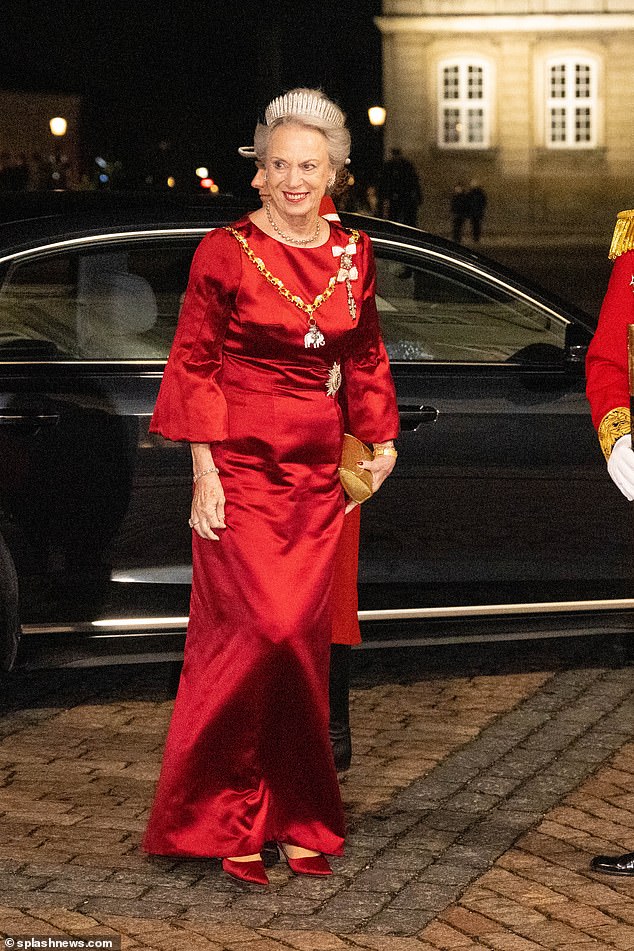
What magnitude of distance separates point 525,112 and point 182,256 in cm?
4647

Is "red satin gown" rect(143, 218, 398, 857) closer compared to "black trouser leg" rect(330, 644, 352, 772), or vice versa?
"red satin gown" rect(143, 218, 398, 857)

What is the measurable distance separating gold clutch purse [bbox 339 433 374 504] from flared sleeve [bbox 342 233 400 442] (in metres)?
0.03

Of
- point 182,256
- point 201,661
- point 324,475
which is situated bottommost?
point 201,661

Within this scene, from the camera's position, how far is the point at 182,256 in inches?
222

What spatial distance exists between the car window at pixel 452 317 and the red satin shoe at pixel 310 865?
1988 mm

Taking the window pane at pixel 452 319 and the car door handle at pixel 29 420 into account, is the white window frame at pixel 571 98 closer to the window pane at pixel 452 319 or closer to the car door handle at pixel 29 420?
the window pane at pixel 452 319

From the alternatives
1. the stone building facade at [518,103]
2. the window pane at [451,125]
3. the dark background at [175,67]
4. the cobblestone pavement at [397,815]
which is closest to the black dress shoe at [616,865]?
the cobblestone pavement at [397,815]

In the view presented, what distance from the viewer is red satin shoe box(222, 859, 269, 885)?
4.19 metres

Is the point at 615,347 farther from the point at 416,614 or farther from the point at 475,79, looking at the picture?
the point at 475,79

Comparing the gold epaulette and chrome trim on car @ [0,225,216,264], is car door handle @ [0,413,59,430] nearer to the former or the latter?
chrome trim on car @ [0,225,216,264]

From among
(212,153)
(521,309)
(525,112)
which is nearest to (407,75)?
(525,112)

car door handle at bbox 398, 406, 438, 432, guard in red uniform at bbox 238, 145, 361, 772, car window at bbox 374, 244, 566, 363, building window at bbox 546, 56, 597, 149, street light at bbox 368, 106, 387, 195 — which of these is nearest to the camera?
guard in red uniform at bbox 238, 145, 361, 772

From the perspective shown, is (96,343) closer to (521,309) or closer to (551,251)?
(521,309)

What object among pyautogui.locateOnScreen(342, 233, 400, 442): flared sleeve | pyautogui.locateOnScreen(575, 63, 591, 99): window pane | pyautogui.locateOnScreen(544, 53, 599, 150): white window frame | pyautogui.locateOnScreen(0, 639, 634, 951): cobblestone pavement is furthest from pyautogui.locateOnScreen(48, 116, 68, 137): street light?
pyautogui.locateOnScreen(342, 233, 400, 442): flared sleeve
